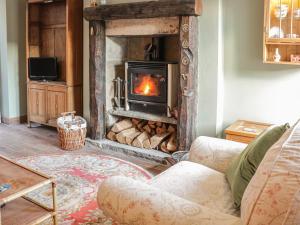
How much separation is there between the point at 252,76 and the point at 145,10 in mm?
1332

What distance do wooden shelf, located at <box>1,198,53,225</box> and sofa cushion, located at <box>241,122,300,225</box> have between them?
1.35m

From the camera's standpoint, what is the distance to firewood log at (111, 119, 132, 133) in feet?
14.6

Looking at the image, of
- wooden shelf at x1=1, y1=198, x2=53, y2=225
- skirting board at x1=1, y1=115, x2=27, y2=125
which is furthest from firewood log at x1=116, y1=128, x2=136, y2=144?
skirting board at x1=1, y1=115, x2=27, y2=125

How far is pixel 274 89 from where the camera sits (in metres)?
3.51

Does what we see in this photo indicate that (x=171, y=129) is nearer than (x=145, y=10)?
No

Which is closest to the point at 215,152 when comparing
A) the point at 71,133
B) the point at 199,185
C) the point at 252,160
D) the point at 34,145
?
the point at 199,185

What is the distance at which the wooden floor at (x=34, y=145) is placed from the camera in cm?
396

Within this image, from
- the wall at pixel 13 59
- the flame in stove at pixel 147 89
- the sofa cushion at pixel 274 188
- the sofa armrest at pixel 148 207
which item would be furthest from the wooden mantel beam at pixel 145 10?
the sofa cushion at pixel 274 188

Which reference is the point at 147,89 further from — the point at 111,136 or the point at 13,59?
the point at 13,59

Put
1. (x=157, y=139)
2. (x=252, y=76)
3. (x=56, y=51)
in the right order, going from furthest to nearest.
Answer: (x=56, y=51), (x=157, y=139), (x=252, y=76)

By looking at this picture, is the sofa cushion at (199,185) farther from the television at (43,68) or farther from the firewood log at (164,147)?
the television at (43,68)

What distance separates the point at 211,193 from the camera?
196cm

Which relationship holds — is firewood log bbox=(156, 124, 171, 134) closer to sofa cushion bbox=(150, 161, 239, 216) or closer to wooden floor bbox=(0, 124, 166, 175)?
wooden floor bbox=(0, 124, 166, 175)

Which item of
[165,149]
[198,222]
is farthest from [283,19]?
[198,222]
